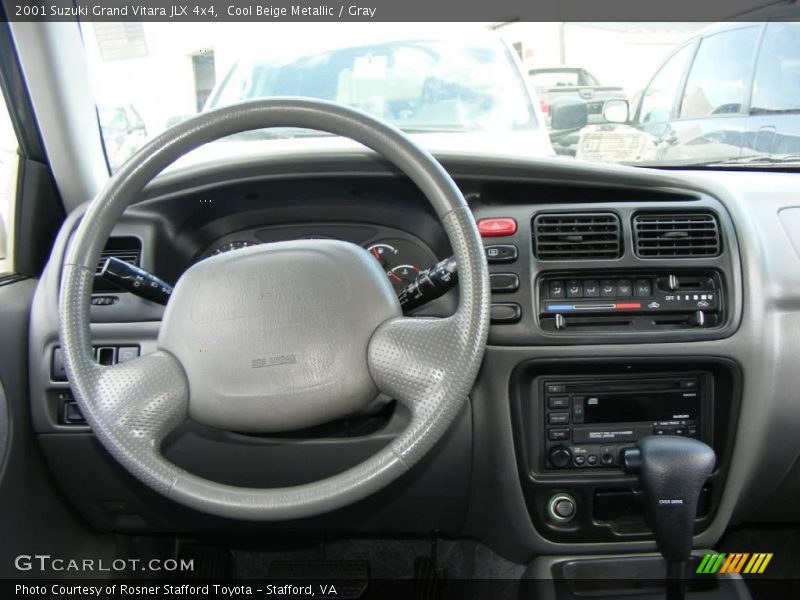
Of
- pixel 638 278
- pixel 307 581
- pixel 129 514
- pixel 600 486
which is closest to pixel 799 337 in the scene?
pixel 638 278

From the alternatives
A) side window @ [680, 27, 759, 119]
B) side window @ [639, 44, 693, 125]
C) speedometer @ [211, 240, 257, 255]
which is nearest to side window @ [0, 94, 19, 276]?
speedometer @ [211, 240, 257, 255]

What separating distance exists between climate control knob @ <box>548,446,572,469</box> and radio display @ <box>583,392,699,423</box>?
8cm

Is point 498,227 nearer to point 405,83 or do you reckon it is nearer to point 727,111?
point 405,83

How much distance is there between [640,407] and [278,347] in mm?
902

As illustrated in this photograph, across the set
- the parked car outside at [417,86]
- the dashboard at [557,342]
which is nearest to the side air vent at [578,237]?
the dashboard at [557,342]

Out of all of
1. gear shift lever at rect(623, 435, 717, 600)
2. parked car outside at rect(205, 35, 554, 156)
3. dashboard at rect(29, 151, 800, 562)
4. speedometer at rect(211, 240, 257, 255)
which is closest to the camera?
gear shift lever at rect(623, 435, 717, 600)

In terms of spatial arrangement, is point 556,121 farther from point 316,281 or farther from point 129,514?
point 129,514

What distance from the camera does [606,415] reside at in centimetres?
164

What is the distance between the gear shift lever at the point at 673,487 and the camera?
1.30 metres

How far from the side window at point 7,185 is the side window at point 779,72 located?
2.00 m

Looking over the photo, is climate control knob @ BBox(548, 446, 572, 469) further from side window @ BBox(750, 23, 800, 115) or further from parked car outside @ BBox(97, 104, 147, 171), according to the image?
parked car outside @ BBox(97, 104, 147, 171)

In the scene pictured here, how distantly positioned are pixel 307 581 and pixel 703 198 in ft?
4.96

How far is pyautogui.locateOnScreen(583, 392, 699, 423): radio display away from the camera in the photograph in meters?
1.63

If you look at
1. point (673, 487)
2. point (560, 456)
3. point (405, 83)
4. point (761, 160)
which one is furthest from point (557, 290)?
point (405, 83)
